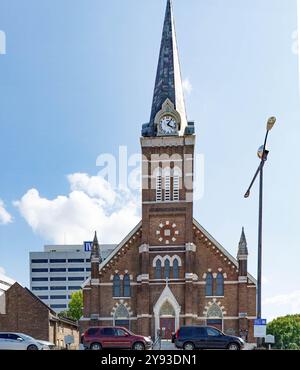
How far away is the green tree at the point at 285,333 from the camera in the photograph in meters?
5.99

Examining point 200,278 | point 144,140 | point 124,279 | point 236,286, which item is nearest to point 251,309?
point 236,286

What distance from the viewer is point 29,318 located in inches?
871

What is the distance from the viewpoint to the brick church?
2798 centimetres

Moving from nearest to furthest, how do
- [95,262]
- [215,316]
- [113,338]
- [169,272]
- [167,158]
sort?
1. [113,338]
2. [167,158]
3. [215,316]
4. [95,262]
5. [169,272]

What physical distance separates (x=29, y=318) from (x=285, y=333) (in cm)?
1336

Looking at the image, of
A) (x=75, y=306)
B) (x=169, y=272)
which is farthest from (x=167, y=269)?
(x=75, y=306)

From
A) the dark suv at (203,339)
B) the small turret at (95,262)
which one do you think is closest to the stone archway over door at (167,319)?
the small turret at (95,262)

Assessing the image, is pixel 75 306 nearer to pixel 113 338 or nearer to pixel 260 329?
pixel 113 338

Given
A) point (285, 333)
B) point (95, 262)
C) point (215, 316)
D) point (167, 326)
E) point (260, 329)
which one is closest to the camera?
point (260, 329)

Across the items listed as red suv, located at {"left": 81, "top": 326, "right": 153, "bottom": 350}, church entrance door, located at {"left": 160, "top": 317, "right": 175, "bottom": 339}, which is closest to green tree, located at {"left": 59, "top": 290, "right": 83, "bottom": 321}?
church entrance door, located at {"left": 160, "top": 317, "right": 175, "bottom": 339}
